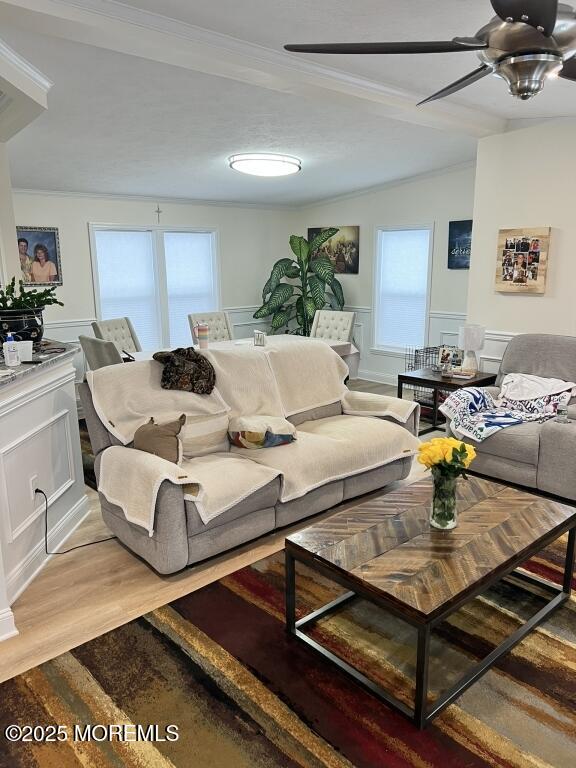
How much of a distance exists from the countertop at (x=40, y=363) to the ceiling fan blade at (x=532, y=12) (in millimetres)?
2307

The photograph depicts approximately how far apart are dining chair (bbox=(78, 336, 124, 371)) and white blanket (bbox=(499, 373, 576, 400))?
10.2 ft

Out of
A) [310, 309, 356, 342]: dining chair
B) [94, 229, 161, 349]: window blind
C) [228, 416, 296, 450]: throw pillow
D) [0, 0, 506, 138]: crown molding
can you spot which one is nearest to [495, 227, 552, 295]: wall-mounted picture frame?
[0, 0, 506, 138]: crown molding

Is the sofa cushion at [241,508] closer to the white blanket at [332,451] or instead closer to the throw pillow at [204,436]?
the white blanket at [332,451]

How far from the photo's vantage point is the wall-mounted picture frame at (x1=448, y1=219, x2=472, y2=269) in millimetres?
6098

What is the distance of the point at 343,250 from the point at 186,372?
468 centimetres

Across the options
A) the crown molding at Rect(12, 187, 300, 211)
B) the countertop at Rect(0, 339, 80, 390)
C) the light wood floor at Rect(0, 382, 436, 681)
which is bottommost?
the light wood floor at Rect(0, 382, 436, 681)

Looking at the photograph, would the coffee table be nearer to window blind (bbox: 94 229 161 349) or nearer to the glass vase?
the glass vase

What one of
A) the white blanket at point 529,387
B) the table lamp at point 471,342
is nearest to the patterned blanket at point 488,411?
the white blanket at point 529,387

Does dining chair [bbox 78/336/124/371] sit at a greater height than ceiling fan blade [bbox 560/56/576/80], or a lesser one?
lesser

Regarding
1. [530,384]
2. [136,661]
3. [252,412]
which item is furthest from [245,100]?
[136,661]

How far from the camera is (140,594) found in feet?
8.51

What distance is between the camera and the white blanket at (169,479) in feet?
8.49

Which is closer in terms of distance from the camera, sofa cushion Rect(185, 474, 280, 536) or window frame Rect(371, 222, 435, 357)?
sofa cushion Rect(185, 474, 280, 536)

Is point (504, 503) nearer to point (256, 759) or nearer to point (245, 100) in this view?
point (256, 759)
